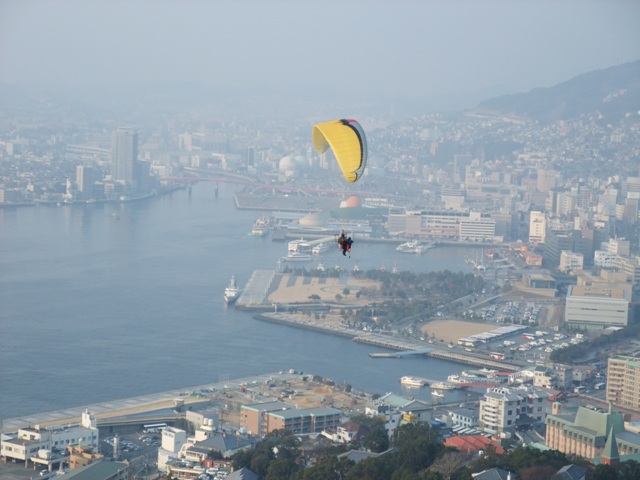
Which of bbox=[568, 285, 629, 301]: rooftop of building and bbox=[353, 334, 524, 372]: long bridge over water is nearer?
bbox=[353, 334, 524, 372]: long bridge over water

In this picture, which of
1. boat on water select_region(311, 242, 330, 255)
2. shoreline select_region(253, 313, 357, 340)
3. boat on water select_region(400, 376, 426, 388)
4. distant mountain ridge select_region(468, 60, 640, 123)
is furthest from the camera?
distant mountain ridge select_region(468, 60, 640, 123)

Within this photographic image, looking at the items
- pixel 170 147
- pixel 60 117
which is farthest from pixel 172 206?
pixel 60 117

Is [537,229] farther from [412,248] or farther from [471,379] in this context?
[471,379]

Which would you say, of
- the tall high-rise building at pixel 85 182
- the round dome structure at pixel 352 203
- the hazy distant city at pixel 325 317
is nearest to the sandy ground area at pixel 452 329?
the hazy distant city at pixel 325 317

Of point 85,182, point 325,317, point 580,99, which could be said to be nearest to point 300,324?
point 325,317

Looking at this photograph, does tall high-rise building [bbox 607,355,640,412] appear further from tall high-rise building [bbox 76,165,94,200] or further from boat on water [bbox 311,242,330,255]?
tall high-rise building [bbox 76,165,94,200]

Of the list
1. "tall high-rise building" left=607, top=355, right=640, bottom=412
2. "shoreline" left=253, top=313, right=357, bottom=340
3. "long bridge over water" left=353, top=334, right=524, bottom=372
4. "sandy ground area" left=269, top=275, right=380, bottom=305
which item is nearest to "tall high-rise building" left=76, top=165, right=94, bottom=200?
"sandy ground area" left=269, top=275, right=380, bottom=305
